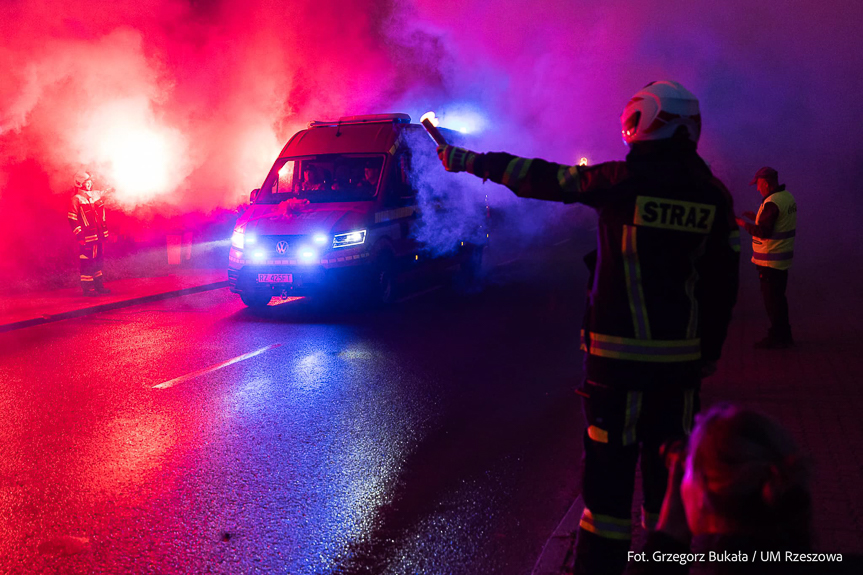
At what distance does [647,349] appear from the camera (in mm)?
2547

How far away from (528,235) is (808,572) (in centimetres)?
2140

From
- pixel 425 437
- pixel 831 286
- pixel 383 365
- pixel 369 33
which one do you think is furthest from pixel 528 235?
pixel 425 437

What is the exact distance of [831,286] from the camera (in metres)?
11.5

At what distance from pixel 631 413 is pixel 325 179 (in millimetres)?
8205

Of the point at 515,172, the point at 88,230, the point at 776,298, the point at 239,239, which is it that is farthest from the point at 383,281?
the point at 515,172

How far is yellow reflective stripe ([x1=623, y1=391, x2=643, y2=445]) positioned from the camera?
101 inches

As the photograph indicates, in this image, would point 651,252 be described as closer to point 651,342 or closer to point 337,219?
point 651,342

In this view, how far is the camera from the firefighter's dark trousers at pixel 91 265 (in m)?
11.6

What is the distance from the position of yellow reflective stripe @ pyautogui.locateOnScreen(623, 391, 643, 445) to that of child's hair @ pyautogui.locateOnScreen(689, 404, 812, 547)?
87 cm

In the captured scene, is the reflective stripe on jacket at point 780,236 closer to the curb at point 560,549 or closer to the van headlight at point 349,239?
the curb at point 560,549

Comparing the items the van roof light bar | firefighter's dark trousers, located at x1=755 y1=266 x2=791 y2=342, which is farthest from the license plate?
firefighter's dark trousers, located at x1=755 y1=266 x2=791 y2=342

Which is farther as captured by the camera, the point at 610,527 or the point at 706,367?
the point at 706,367

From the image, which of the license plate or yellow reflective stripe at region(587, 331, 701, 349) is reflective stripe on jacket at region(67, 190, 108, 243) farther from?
yellow reflective stripe at region(587, 331, 701, 349)

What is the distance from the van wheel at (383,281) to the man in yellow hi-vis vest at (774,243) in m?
4.81
